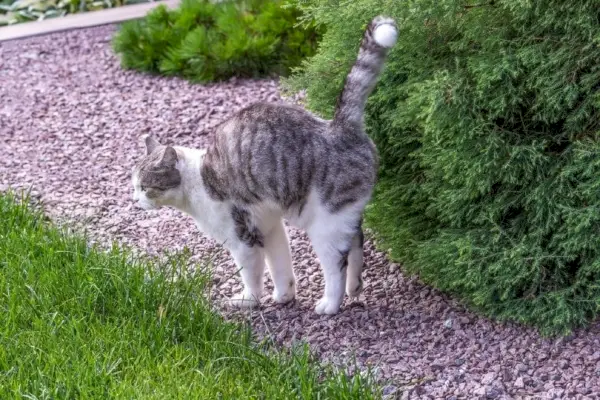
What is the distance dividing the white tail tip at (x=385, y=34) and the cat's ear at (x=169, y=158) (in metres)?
1.02

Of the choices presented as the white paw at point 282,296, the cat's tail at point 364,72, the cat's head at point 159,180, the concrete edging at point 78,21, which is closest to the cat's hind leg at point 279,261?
the white paw at point 282,296

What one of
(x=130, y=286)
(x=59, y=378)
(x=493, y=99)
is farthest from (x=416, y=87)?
(x=59, y=378)

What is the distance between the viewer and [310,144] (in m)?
3.97

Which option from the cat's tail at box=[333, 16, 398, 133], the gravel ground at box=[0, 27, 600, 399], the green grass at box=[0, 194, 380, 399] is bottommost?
the gravel ground at box=[0, 27, 600, 399]

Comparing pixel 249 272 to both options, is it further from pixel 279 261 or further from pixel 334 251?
pixel 334 251

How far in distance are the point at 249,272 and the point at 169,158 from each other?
1.94 feet

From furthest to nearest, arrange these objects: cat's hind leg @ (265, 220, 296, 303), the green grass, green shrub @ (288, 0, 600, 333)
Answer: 1. cat's hind leg @ (265, 220, 296, 303)
2. green shrub @ (288, 0, 600, 333)
3. the green grass

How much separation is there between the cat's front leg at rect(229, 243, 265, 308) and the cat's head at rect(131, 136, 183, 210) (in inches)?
14.0

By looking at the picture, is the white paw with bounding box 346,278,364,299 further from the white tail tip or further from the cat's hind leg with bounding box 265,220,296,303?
the white tail tip

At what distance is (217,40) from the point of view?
23.0 ft

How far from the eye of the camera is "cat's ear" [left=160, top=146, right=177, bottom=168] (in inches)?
163

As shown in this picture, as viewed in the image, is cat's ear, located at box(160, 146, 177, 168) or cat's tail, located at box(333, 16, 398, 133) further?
cat's ear, located at box(160, 146, 177, 168)

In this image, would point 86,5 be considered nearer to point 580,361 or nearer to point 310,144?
point 310,144

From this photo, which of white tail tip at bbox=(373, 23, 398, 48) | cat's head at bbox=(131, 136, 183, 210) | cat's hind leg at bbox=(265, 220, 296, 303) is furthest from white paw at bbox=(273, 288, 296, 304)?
white tail tip at bbox=(373, 23, 398, 48)
